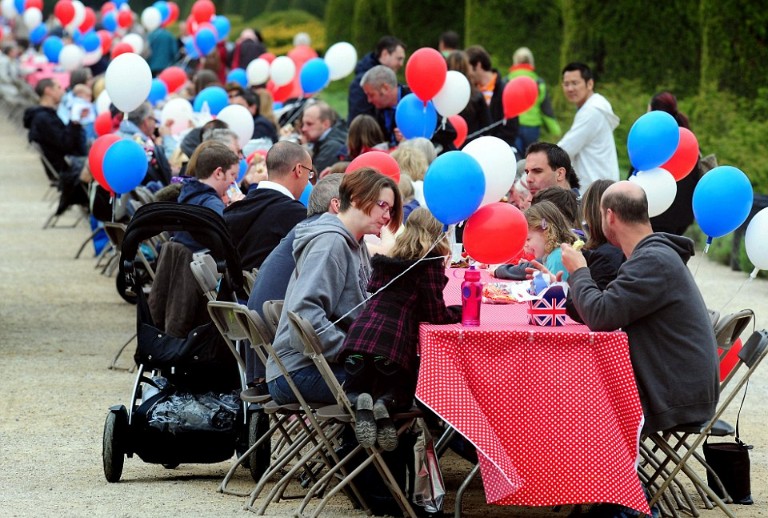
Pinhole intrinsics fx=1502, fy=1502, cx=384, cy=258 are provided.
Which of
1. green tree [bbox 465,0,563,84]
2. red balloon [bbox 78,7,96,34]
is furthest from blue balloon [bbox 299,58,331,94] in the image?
red balloon [bbox 78,7,96,34]

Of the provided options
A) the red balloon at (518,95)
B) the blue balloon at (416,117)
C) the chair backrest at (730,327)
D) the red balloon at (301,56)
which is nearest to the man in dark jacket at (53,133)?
the red balloon at (301,56)

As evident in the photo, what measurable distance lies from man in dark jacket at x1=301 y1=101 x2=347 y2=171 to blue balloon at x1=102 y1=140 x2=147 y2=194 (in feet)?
6.05

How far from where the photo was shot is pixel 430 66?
10352 millimetres

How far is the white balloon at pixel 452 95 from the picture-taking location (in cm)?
1070

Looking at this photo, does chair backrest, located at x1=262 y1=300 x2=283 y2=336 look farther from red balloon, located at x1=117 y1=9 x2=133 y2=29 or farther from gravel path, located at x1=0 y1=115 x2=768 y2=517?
red balloon, located at x1=117 y1=9 x2=133 y2=29

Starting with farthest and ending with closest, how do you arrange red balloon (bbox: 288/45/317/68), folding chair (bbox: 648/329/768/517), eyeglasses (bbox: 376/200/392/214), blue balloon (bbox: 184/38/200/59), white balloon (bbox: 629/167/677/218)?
blue balloon (bbox: 184/38/200/59) → red balloon (bbox: 288/45/317/68) → white balloon (bbox: 629/167/677/218) → eyeglasses (bbox: 376/200/392/214) → folding chair (bbox: 648/329/768/517)

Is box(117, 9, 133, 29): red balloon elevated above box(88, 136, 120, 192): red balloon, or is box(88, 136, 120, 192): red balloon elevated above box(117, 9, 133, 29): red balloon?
box(88, 136, 120, 192): red balloon

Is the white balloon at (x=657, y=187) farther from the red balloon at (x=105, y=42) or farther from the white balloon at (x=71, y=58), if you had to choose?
the red balloon at (x=105, y=42)

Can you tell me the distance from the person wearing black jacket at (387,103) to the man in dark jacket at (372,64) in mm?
193

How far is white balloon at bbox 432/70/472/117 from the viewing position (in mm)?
10695

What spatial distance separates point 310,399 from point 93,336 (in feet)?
16.4

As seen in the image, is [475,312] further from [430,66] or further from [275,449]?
[430,66]

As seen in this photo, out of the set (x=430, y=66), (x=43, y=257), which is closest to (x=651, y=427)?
(x=430, y=66)

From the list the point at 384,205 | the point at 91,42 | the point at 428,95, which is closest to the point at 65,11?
the point at 91,42
